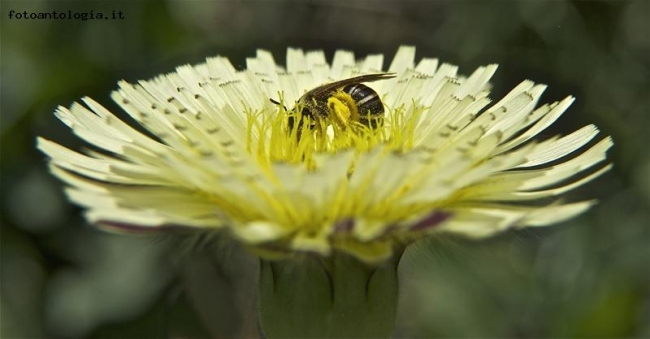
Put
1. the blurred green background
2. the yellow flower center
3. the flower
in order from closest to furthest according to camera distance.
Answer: the flower < the yellow flower center < the blurred green background

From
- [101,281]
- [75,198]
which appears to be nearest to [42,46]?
[101,281]

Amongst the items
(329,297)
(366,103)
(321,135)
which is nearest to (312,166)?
(321,135)

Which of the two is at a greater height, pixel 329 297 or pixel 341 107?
pixel 341 107

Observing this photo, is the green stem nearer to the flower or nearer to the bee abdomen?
the flower

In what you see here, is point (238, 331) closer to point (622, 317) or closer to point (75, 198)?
point (622, 317)

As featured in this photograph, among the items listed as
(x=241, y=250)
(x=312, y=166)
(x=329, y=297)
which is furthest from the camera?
(x=241, y=250)

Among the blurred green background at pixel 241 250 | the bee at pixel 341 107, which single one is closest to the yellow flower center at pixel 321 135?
the bee at pixel 341 107

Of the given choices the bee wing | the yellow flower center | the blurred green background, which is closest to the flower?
the yellow flower center

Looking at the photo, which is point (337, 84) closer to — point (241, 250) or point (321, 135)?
point (321, 135)
